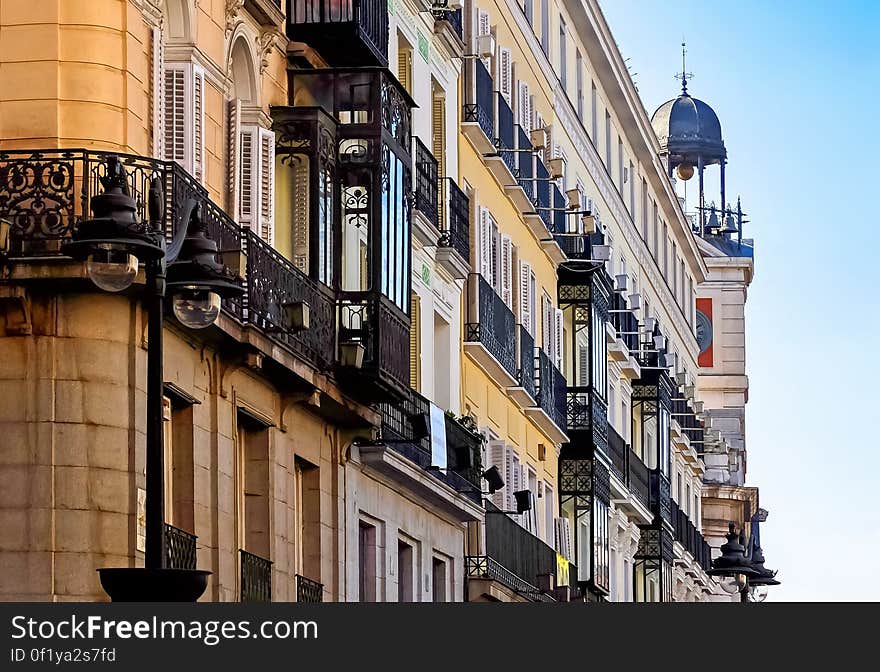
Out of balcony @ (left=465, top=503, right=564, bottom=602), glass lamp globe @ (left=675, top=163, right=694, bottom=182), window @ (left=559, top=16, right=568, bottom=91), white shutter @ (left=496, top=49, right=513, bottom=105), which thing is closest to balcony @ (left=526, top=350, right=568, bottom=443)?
balcony @ (left=465, top=503, right=564, bottom=602)

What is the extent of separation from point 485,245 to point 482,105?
217 centimetres

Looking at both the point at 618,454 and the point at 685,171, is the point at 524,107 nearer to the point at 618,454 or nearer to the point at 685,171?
the point at 618,454

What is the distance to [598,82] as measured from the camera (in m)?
61.4

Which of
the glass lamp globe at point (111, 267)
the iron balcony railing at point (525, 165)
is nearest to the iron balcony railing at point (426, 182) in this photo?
the iron balcony railing at point (525, 165)

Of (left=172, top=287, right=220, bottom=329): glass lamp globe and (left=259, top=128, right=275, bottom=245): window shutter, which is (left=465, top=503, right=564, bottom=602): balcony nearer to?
(left=259, top=128, right=275, bottom=245): window shutter

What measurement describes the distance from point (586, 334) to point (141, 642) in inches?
1506

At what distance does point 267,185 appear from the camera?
2884 centimetres

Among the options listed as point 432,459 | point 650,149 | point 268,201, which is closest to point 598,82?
point 650,149

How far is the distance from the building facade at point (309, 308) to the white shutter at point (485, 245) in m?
0.09

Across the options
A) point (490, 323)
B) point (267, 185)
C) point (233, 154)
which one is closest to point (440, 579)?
point (490, 323)

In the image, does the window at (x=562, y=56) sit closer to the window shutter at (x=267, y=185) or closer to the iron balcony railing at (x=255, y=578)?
the window shutter at (x=267, y=185)

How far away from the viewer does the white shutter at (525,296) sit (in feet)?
157

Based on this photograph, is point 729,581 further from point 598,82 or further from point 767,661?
point 767,661

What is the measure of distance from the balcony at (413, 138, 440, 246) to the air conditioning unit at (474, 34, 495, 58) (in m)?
5.46
